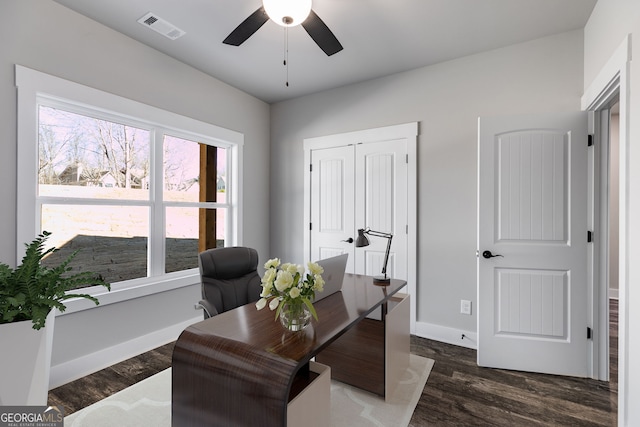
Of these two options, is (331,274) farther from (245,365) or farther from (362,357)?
(245,365)

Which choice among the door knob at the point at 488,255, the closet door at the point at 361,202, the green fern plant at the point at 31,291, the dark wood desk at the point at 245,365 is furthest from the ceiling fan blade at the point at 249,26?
the door knob at the point at 488,255

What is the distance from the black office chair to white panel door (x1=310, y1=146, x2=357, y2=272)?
4.60 feet

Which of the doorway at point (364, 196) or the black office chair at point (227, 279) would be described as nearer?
the black office chair at point (227, 279)

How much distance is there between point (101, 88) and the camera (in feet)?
8.13

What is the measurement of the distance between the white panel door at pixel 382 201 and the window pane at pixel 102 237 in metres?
2.24

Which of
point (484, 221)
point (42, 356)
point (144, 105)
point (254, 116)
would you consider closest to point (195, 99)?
point (144, 105)

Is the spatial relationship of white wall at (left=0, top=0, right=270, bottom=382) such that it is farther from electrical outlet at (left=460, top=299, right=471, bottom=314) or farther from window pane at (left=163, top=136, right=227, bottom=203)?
electrical outlet at (left=460, top=299, right=471, bottom=314)

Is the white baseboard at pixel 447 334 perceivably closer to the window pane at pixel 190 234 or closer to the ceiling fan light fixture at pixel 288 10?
the window pane at pixel 190 234

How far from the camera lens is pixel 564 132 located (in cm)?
237

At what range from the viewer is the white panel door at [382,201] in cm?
327

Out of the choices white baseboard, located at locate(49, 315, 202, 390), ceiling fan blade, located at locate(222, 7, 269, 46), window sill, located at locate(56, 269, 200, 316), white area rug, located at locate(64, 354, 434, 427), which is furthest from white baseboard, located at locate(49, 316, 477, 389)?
ceiling fan blade, located at locate(222, 7, 269, 46)

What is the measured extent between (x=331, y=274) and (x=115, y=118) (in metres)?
2.34

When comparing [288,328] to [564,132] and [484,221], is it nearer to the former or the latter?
[484,221]

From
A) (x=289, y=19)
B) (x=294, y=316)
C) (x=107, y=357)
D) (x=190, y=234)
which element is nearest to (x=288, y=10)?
(x=289, y=19)
